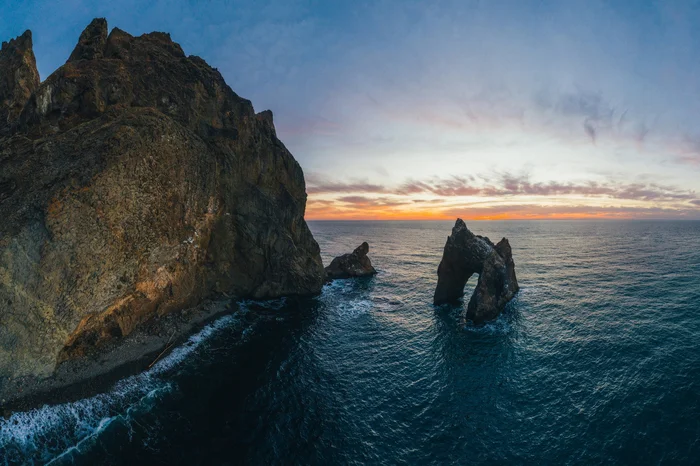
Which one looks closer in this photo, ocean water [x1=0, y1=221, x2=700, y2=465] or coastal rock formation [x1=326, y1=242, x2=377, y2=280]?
ocean water [x1=0, y1=221, x2=700, y2=465]

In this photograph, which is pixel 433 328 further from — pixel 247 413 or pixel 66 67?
pixel 66 67

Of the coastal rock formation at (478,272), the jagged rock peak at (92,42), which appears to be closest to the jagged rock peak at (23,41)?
the jagged rock peak at (92,42)

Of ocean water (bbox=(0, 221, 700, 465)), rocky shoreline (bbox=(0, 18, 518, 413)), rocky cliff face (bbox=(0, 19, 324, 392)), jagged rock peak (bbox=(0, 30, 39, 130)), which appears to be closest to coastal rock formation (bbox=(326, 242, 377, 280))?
rocky shoreline (bbox=(0, 18, 518, 413))

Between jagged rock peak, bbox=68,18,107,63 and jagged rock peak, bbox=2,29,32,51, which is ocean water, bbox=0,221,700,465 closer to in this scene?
jagged rock peak, bbox=68,18,107,63

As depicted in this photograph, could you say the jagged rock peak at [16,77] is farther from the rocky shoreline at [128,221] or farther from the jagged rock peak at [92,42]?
the jagged rock peak at [92,42]

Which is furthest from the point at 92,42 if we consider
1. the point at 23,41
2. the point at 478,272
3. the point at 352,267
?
the point at 478,272

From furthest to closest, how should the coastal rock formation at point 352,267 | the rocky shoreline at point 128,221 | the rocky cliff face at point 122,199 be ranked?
1. the coastal rock formation at point 352,267
2. the rocky cliff face at point 122,199
3. the rocky shoreline at point 128,221
